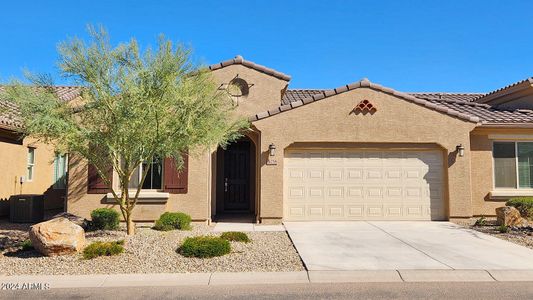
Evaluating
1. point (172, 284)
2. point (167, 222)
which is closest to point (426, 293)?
point (172, 284)

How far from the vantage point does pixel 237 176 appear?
15.4m

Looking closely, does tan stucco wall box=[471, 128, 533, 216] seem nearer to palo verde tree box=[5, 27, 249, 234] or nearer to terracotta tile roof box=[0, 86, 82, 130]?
palo verde tree box=[5, 27, 249, 234]

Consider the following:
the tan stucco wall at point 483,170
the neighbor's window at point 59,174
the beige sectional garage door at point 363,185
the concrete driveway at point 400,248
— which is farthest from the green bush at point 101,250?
the tan stucco wall at point 483,170

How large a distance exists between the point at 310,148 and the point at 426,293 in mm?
7389

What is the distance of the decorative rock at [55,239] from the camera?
7.79 meters

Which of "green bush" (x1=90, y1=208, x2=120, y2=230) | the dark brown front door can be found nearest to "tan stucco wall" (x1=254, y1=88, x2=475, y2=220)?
the dark brown front door

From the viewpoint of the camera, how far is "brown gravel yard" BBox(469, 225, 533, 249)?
9562 millimetres

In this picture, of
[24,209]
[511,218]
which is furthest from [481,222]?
[24,209]

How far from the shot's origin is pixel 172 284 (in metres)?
6.36

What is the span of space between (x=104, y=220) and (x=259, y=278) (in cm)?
625

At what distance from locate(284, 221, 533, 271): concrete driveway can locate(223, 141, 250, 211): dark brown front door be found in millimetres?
3601

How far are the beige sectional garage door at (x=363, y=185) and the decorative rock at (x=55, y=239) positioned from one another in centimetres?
656

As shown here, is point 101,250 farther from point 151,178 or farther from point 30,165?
point 30,165

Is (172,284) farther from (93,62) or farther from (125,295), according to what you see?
(93,62)
